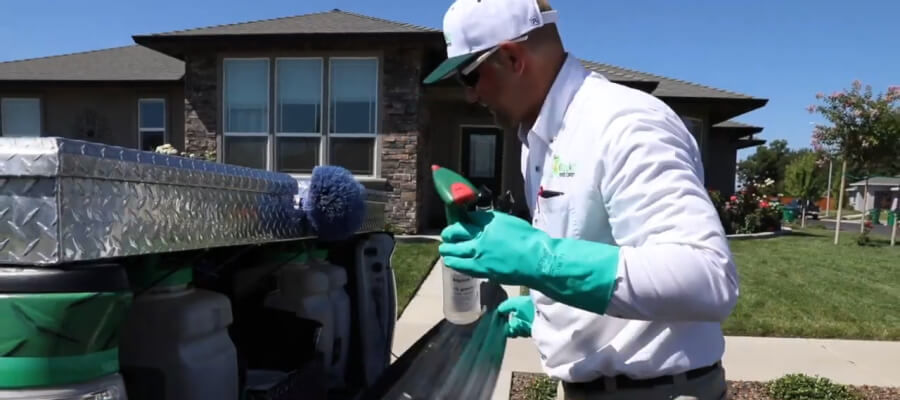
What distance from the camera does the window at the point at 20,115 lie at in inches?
601

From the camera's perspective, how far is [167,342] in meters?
1.36

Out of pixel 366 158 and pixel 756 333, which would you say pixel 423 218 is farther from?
pixel 756 333

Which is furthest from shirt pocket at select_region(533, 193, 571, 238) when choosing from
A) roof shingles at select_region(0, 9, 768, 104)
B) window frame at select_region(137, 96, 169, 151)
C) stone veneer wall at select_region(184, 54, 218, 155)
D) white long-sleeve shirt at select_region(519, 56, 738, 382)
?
window frame at select_region(137, 96, 169, 151)

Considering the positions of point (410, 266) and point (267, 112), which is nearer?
point (410, 266)

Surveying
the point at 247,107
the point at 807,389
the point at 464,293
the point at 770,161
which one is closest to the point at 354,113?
the point at 247,107

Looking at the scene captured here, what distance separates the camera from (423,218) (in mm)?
13258

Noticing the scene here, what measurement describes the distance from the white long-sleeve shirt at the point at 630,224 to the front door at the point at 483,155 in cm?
1269

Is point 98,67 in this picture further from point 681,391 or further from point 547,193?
point 681,391

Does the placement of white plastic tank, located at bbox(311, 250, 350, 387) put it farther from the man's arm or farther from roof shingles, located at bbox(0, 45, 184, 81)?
roof shingles, located at bbox(0, 45, 184, 81)

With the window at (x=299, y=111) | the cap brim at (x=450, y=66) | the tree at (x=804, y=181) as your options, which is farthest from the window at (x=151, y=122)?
the tree at (x=804, y=181)

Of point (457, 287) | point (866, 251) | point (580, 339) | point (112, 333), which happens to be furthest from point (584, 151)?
point (866, 251)

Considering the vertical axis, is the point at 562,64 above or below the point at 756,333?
above

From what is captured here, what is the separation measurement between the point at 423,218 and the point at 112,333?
39.9 ft

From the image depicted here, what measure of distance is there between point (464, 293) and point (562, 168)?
4.11ft
